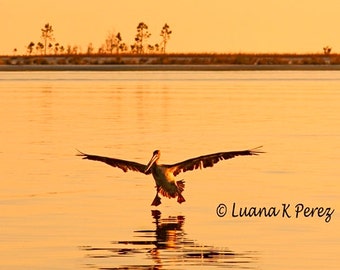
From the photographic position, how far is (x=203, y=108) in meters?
43.0

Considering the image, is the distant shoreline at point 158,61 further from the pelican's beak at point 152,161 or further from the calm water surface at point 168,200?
the pelican's beak at point 152,161

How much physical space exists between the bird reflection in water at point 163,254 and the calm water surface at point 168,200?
13mm

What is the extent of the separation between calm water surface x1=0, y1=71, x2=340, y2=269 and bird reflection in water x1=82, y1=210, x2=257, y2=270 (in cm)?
1

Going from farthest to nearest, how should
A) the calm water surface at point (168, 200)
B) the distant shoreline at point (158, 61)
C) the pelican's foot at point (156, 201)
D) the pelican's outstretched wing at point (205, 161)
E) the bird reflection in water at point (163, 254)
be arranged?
1. the distant shoreline at point (158, 61)
2. the pelican's foot at point (156, 201)
3. the pelican's outstretched wing at point (205, 161)
4. the calm water surface at point (168, 200)
5. the bird reflection in water at point (163, 254)

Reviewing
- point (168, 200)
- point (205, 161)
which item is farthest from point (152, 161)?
point (168, 200)

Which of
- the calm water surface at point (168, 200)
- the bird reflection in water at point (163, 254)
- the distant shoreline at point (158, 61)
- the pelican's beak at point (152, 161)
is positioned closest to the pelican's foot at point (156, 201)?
the calm water surface at point (168, 200)

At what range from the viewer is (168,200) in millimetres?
19297

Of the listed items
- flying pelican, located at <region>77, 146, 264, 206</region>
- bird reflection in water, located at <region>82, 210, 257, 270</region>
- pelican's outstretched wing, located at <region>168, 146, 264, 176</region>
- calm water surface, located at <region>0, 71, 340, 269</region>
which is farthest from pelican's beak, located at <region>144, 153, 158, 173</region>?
bird reflection in water, located at <region>82, 210, 257, 270</region>

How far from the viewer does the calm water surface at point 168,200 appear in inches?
569

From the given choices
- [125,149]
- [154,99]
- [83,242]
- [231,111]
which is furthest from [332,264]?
[154,99]

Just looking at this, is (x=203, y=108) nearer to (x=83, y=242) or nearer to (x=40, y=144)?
(x=40, y=144)

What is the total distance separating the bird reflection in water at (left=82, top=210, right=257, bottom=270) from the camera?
1384 centimetres

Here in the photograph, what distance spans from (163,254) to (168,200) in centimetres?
484

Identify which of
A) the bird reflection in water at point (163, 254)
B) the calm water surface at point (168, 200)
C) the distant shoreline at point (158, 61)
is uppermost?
the distant shoreline at point (158, 61)
